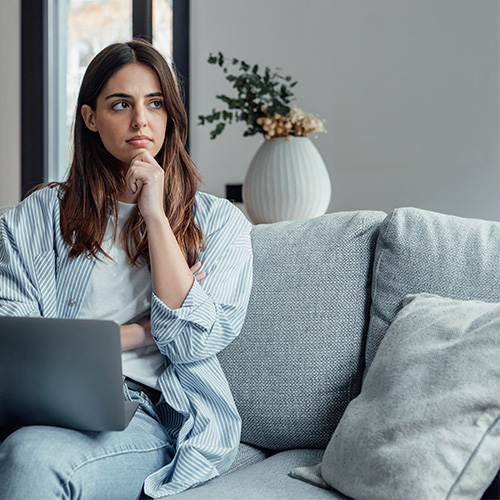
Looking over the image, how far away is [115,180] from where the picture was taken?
4.75ft

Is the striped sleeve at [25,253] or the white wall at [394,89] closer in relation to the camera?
the striped sleeve at [25,253]

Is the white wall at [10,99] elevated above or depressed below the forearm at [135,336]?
above

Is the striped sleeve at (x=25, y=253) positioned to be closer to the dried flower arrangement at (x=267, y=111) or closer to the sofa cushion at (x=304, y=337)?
the sofa cushion at (x=304, y=337)

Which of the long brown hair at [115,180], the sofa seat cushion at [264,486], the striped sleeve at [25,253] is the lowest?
the sofa seat cushion at [264,486]

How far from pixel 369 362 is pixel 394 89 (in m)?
1.64

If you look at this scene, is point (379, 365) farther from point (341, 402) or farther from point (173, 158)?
point (173, 158)

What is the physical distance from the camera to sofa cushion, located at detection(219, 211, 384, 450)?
131cm

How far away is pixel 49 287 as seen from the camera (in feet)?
4.42

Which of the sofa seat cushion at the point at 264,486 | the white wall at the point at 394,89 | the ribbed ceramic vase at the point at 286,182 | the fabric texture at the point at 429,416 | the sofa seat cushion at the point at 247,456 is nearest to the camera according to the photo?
the fabric texture at the point at 429,416

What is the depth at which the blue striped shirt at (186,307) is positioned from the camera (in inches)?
48.1

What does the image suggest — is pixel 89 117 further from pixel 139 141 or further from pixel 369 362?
pixel 369 362

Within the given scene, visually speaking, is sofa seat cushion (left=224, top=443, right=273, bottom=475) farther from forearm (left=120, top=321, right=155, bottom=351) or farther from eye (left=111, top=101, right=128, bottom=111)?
eye (left=111, top=101, right=128, bottom=111)

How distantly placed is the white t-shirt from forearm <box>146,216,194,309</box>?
0.10 meters

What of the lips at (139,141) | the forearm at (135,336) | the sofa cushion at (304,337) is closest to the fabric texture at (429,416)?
the sofa cushion at (304,337)
